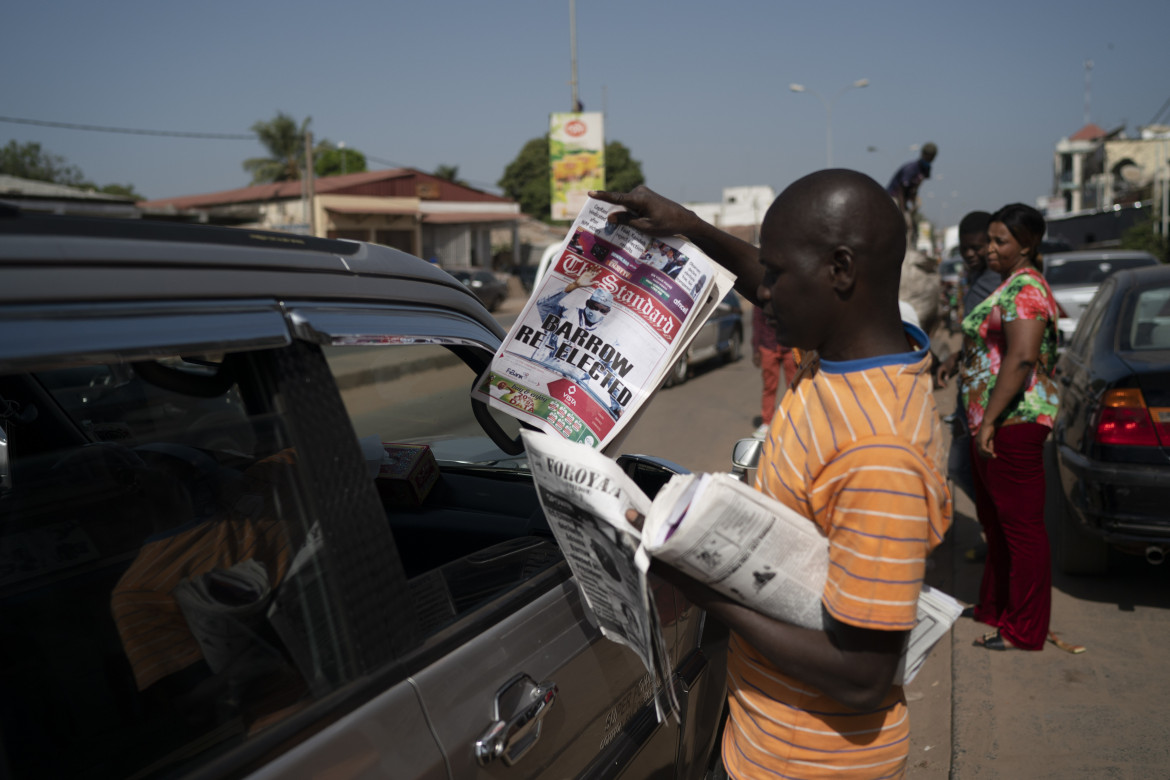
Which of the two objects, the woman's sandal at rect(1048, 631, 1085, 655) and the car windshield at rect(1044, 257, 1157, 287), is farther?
the car windshield at rect(1044, 257, 1157, 287)

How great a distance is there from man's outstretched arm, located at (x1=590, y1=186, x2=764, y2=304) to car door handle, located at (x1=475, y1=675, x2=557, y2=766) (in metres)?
0.83

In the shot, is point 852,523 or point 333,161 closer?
point 852,523

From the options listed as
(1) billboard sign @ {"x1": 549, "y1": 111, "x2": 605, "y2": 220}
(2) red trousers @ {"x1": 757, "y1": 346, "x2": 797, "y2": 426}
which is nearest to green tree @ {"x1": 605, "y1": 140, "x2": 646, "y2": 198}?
Result: (1) billboard sign @ {"x1": 549, "y1": 111, "x2": 605, "y2": 220}

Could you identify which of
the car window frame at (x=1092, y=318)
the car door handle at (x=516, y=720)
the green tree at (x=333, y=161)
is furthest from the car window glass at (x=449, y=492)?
the green tree at (x=333, y=161)

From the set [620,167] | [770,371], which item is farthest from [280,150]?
[770,371]

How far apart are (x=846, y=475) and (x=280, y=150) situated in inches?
2118

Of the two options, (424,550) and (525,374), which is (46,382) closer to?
(424,550)

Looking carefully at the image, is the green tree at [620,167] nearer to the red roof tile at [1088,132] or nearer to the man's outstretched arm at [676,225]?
the red roof tile at [1088,132]

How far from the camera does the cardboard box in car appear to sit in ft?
8.08

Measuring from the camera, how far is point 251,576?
146cm

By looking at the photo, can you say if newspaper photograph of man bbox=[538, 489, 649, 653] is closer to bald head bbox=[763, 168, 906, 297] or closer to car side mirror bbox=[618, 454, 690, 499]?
bald head bbox=[763, 168, 906, 297]

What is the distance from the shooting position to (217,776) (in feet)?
3.78

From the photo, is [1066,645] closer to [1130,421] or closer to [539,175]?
[1130,421]

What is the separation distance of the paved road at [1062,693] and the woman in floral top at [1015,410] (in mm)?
214
